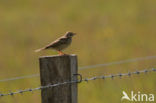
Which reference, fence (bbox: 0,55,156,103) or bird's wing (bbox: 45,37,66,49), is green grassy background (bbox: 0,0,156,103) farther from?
fence (bbox: 0,55,156,103)

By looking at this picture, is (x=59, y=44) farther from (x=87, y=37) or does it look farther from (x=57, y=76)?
(x=87, y=37)

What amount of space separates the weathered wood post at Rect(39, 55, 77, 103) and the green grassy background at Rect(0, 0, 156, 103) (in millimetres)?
3591

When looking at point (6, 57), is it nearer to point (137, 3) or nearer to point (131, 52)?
point (131, 52)

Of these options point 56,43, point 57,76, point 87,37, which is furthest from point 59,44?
point 87,37

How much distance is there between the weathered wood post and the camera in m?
6.28

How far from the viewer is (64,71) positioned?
20.7 feet

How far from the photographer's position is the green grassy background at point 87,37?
10609mm

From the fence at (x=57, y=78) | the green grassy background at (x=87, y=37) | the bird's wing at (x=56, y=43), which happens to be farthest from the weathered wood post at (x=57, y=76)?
the green grassy background at (x=87, y=37)

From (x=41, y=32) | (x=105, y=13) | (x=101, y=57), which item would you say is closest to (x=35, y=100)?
(x=101, y=57)

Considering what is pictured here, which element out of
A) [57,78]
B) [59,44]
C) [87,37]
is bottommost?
[57,78]

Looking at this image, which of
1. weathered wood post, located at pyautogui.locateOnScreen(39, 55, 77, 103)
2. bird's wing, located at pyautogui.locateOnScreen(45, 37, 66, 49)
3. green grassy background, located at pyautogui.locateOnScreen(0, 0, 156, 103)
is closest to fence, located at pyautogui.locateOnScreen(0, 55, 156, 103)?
weathered wood post, located at pyautogui.locateOnScreen(39, 55, 77, 103)

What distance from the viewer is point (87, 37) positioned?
50.9ft

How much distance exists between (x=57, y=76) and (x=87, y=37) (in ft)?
30.3

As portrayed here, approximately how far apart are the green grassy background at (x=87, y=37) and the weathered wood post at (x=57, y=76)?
3.59 m
